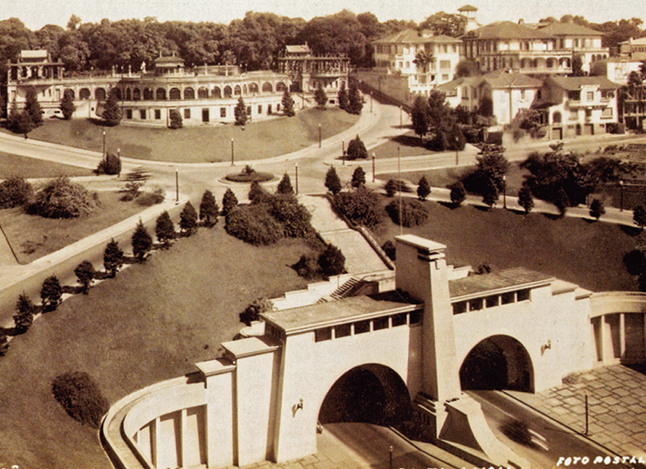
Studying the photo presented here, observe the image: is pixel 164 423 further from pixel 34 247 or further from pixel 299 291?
pixel 34 247

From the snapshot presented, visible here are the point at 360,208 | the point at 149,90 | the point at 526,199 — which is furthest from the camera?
the point at 149,90

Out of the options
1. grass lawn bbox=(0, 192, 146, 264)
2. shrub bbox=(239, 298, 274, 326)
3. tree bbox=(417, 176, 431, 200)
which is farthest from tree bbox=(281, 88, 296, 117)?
shrub bbox=(239, 298, 274, 326)

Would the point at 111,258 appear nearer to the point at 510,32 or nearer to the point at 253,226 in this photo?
the point at 253,226

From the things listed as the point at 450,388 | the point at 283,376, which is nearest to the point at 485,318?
the point at 450,388

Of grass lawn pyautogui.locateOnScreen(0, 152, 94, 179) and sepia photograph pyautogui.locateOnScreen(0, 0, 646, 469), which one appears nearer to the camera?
sepia photograph pyautogui.locateOnScreen(0, 0, 646, 469)

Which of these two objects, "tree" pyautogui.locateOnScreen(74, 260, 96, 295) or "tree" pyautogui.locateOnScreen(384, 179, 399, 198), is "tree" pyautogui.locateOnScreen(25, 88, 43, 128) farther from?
"tree" pyautogui.locateOnScreen(74, 260, 96, 295)

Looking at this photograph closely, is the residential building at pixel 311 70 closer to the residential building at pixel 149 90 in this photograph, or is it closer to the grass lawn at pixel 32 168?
the residential building at pixel 149 90

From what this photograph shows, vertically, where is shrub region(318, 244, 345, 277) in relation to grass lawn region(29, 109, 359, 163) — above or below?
below

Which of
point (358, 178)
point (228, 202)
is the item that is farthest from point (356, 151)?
point (228, 202)

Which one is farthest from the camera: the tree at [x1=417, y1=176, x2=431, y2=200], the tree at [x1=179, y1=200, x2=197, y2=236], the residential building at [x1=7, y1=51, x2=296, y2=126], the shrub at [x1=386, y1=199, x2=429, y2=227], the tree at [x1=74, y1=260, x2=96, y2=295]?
the residential building at [x1=7, y1=51, x2=296, y2=126]
